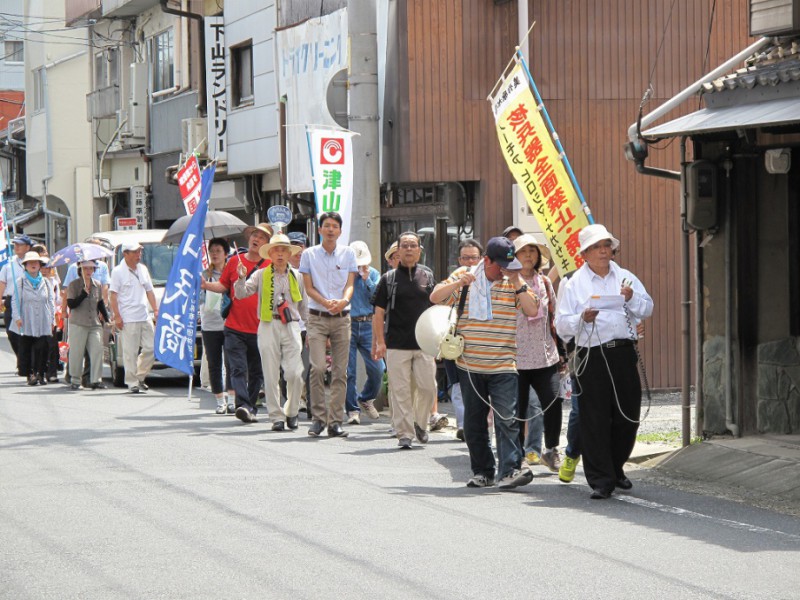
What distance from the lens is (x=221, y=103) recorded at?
28219 mm

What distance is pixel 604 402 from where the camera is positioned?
10.1 metres

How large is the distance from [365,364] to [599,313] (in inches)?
228

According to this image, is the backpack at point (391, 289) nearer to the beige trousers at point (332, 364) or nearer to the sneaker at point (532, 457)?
the beige trousers at point (332, 364)

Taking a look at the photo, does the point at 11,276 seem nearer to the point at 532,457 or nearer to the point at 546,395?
the point at 532,457

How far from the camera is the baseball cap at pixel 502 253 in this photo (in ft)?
34.0

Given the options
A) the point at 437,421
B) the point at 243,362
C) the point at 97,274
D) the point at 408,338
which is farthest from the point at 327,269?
the point at 97,274

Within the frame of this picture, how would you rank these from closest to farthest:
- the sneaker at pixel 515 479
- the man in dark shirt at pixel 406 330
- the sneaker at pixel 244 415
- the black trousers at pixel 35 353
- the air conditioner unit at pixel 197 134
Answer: the sneaker at pixel 515 479 < the man in dark shirt at pixel 406 330 < the sneaker at pixel 244 415 < the black trousers at pixel 35 353 < the air conditioner unit at pixel 197 134

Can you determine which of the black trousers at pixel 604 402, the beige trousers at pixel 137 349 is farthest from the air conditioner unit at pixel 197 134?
the black trousers at pixel 604 402

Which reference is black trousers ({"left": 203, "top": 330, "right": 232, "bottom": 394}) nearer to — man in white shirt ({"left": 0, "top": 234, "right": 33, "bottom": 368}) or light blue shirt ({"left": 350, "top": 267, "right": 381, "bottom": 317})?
light blue shirt ({"left": 350, "top": 267, "right": 381, "bottom": 317})

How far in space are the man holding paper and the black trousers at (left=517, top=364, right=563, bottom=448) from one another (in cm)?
112

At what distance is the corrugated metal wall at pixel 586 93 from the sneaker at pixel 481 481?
7.39 m

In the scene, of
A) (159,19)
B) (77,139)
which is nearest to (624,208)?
(159,19)

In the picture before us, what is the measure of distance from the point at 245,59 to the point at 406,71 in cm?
1010

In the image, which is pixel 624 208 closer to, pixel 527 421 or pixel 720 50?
pixel 720 50
